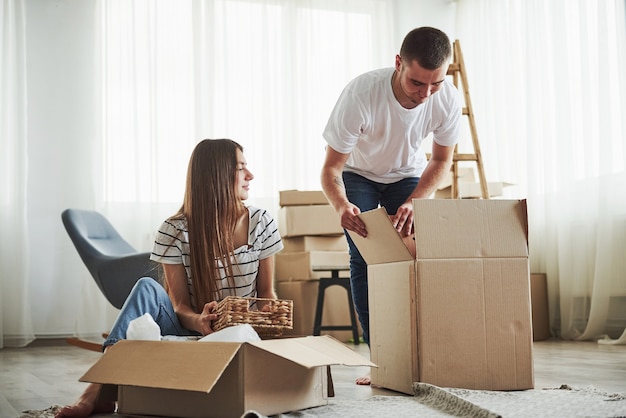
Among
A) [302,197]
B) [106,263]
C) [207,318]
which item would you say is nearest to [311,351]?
[207,318]

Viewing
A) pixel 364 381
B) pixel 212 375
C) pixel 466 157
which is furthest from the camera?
pixel 466 157

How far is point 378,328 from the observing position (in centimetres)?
194

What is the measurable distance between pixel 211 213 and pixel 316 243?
87.7 inches

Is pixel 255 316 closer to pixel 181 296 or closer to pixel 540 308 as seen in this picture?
pixel 181 296

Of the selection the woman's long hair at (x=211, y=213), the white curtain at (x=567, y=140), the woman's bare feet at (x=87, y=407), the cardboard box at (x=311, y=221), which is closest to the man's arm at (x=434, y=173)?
the woman's long hair at (x=211, y=213)

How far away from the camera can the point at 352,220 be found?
192cm

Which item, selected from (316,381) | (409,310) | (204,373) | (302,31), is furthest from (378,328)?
(302,31)

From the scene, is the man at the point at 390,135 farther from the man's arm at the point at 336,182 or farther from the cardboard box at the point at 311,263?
the cardboard box at the point at 311,263

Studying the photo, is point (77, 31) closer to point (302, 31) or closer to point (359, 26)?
point (302, 31)

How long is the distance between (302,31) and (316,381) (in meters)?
3.47

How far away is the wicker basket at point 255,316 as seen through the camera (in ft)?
5.00

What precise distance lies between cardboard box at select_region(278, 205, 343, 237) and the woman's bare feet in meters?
2.47

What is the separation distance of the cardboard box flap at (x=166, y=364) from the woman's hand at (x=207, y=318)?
8.1 inches

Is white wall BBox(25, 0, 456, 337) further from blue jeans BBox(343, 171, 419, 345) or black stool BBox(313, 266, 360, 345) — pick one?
blue jeans BBox(343, 171, 419, 345)
